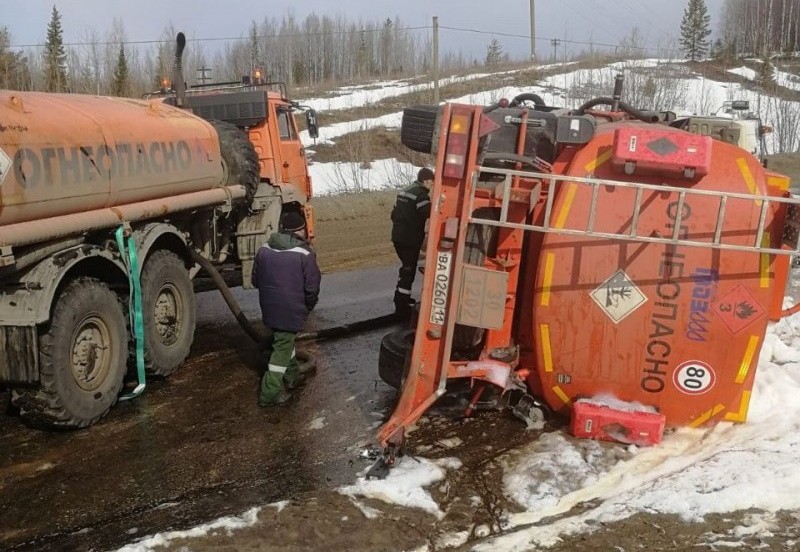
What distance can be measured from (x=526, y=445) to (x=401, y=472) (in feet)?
2.88

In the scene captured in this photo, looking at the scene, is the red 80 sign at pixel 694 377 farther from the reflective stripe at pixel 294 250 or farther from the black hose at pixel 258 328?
the black hose at pixel 258 328

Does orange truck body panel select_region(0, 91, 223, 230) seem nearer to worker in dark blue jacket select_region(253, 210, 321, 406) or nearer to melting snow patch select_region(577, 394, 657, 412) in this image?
worker in dark blue jacket select_region(253, 210, 321, 406)

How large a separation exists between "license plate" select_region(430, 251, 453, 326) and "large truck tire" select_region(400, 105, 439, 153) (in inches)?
33.0

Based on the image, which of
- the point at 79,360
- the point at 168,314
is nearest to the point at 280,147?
the point at 168,314

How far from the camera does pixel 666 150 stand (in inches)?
168

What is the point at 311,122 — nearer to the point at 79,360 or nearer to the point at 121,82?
the point at 79,360

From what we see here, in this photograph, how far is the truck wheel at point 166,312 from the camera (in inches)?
247

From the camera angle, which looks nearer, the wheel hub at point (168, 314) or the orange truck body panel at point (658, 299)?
the orange truck body panel at point (658, 299)

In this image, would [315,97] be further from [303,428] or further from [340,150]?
[303,428]

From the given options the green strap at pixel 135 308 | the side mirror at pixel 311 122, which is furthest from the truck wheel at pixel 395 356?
the side mirror at pixel 311 122

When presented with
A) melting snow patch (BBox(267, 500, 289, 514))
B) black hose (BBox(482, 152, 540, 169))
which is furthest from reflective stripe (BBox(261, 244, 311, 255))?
melting snow patch (BBox(267, 500, 289, 514))

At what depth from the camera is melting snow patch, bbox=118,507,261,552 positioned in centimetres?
354

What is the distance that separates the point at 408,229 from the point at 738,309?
3.91 metres

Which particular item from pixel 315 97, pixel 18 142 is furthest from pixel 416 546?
pixel 315 97
